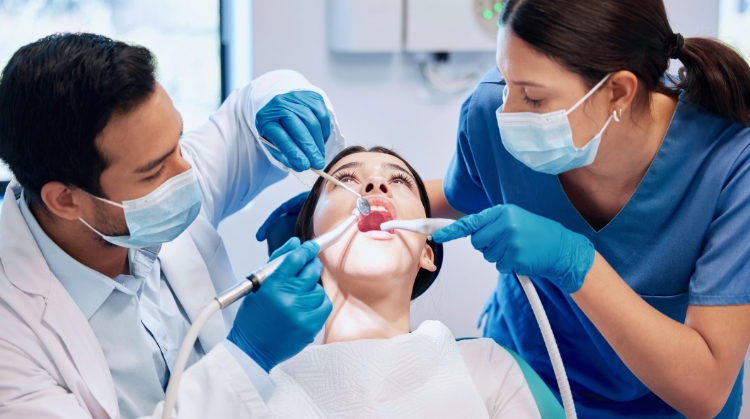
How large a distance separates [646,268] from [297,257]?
2.54 ft

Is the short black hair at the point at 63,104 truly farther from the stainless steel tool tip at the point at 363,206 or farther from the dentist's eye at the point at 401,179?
the dentist's eye at the point at 401,179

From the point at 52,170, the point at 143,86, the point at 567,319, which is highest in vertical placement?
the point at 143,86

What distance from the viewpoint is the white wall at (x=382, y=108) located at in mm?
2438

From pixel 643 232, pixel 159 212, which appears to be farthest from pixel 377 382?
pixel 643 232

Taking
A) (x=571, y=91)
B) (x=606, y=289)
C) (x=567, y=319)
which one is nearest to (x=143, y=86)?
(x=571, y=91)

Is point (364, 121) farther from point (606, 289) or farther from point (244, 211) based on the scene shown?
point (606, 289)

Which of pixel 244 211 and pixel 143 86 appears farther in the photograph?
pixel 244 211

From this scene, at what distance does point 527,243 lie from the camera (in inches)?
51.4

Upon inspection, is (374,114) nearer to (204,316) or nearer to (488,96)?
(488,96)

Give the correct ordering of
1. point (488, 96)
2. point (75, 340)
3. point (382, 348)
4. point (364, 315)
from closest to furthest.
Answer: point (75, 340) → point (382, 348) → point (364, 315) → point (488, 96)

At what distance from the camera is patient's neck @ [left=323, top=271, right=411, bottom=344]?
1.56 meters

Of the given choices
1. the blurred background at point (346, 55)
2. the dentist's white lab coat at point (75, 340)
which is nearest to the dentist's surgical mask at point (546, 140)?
the dentist's white lab coat at point (75, 340)

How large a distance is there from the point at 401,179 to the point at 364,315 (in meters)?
0.35

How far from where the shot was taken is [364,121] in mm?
2588
